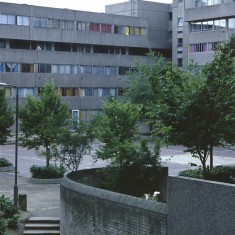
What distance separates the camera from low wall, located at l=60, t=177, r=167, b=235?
61.7 feet

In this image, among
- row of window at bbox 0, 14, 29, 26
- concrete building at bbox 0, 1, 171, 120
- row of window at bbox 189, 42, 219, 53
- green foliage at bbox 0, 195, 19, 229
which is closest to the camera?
green foliage at bbox 0, 195, 19, 229

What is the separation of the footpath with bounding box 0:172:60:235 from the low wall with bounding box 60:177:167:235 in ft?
12.7

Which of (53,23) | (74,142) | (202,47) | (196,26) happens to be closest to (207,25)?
(196,26)

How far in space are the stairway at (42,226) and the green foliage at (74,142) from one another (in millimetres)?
5816

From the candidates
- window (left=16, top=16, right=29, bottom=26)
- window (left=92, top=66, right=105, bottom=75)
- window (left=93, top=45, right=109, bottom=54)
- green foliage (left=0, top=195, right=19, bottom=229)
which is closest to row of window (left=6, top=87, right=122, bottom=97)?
window (left=92, top=66, right=105, bottom=75)

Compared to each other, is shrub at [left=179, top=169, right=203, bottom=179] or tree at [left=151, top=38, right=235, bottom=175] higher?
tree at [left=151, top=38, right=235, bottom=175]

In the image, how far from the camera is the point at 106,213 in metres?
20.7

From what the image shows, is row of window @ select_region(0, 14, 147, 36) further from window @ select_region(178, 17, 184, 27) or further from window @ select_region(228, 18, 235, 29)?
window @ select_region(228, 18, 235, 29)

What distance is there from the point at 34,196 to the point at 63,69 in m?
44.6

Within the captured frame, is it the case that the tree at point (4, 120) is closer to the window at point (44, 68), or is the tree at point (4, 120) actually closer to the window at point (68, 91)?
the window at point (44, 68)

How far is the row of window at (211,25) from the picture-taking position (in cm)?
6506

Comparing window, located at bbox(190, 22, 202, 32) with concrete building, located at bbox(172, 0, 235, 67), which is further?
window, located at bbox(190, 22, 202, 32)

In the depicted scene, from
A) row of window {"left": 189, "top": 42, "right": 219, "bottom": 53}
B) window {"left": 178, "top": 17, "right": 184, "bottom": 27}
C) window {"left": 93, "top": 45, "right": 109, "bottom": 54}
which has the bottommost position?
row of window {"left": 189, "top": 42, "right": 219, "bottom": 53}

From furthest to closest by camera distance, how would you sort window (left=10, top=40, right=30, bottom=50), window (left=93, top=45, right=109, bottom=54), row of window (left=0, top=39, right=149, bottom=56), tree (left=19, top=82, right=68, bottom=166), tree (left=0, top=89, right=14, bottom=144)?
1. window (left=93, top=45, right=109, bottom=54)
2. row of window (left=0, top=39, right=149, bottom=56)
3. window (left=10, top=40, right=30, bottom=50)
4. tree (left=0, top=89, right=14, bottom=144)
5. tree (left=19, top=82, right=68, bottom=166)
